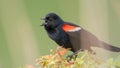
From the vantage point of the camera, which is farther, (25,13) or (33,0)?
(33,0)

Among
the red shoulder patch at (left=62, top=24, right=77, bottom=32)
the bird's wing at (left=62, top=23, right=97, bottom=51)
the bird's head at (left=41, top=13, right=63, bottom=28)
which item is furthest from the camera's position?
the bird's head at (left=41, top=13, right=63, bottom=28)

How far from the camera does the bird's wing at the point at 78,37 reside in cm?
212

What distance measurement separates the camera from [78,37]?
232 cm

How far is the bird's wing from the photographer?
6.97 feet

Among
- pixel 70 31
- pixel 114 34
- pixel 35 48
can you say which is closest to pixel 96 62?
pixel 35 48

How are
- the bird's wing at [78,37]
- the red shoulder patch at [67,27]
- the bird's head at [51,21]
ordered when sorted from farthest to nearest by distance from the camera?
the bird's head at [51,21], the red shoulder patch at [67,27], the bird's wing at [78,37]

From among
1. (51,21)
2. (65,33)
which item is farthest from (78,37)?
(51,21)

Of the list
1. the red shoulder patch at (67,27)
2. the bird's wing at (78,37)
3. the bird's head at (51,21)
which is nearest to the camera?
the bird's wing at (78,37)

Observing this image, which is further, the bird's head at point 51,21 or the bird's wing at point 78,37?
the bird's head at point 51,21

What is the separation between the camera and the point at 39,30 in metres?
3.43

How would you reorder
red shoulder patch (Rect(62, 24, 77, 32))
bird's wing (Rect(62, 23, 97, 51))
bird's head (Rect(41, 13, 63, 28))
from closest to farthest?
1. bird's wing (Rect(62, 23, 97, 51))
2. red shoulder patch (Rect(62, 24, 77, 32))
3. bird's head (Rect(41, 13, 63, 28))

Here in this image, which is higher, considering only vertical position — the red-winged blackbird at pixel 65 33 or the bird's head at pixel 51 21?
the bird's head at pixel 51 21

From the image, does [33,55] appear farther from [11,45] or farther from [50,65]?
[50,65]

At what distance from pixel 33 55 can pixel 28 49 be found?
0.14 feet
